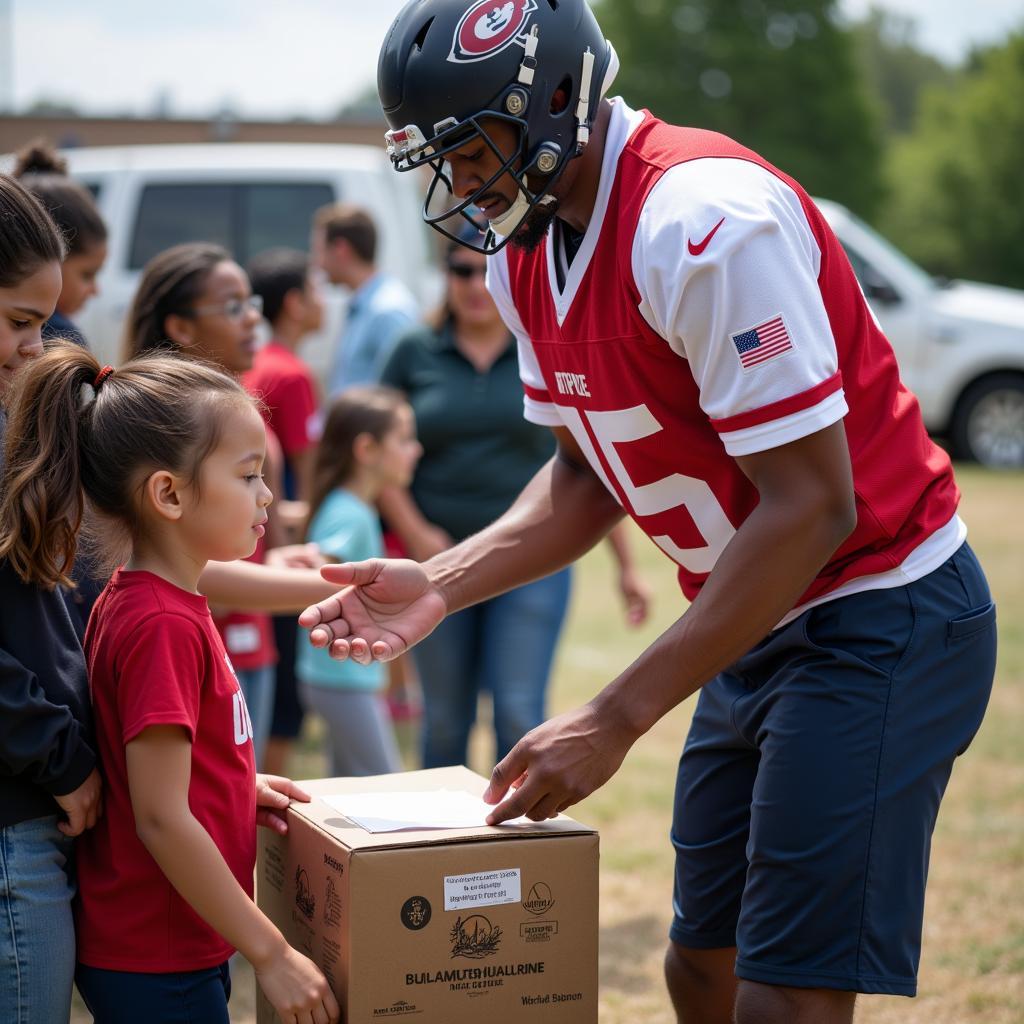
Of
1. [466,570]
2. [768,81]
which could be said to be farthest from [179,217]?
[768,81]

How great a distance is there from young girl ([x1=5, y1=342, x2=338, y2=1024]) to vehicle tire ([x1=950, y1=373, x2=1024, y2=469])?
42.8 feet

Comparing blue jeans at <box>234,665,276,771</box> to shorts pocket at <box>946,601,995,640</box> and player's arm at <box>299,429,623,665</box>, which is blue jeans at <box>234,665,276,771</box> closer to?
player's arm at <box>299,429,623,665</box>

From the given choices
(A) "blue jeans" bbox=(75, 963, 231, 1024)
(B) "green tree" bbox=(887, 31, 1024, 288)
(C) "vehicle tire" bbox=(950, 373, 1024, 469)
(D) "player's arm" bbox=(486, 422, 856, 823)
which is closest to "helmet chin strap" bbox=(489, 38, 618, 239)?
(D) "player's arm" bbox=(486, 422, 856, 823)

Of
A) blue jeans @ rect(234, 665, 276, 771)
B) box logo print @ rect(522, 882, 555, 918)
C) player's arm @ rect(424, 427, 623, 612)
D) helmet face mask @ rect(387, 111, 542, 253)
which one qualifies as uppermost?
helmet face mask @ rect(387, 111, 542, 253)

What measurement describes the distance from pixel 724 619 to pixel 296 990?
93cm

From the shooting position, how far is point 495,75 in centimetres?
233

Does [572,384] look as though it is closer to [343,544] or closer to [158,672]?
[158,672]

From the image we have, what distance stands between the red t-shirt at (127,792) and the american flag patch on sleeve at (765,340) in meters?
1.02

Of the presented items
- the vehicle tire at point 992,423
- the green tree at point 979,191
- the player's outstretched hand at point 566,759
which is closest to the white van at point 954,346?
the vehicle tire at point 992,423

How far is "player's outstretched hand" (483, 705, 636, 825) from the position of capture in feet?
7.39

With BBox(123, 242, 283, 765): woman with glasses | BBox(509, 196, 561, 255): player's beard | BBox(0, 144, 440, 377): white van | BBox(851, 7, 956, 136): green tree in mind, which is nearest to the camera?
BBox(509, 196, 561, 255): player's beard

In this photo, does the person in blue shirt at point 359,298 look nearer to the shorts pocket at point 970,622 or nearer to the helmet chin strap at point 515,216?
the helmet chin strap at point 515,216

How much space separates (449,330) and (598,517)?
2387 mm

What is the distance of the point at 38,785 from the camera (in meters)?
2.23
